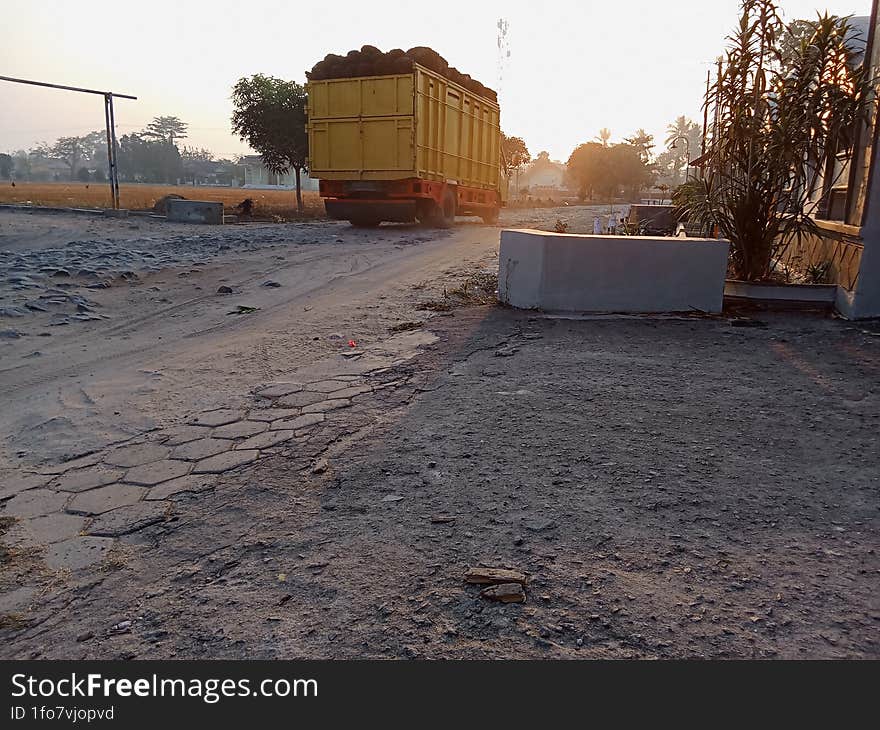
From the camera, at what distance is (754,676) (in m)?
1.73

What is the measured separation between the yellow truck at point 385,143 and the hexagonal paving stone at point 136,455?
11.8m

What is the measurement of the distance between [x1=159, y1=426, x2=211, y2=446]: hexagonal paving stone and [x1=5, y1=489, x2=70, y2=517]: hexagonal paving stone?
0.61 metres

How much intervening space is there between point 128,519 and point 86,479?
0.54 metres

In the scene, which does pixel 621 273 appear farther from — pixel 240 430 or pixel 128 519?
pixel 128 519

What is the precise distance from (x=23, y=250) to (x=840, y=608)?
11793 mm

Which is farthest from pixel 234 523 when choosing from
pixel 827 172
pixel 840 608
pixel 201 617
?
pixel 827 172

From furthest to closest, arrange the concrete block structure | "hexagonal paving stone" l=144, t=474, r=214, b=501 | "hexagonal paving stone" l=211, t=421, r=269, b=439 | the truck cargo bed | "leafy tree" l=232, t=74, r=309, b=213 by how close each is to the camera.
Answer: "leafy tree" l=232, t=74, r=309, b=213, the concrete block structure, the truck cargo bed, "hexagonal paving stone" l=211, t=421, r=269, b=439, "hexagonal paving stone" l=144, t=474, r=214, b=501

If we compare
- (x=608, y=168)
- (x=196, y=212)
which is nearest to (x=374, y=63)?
(x=196, y=212)

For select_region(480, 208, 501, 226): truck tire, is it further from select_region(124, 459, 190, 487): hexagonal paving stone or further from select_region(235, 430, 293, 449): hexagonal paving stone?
select_region(124, 459, 190, 487): hexagonal paving stone

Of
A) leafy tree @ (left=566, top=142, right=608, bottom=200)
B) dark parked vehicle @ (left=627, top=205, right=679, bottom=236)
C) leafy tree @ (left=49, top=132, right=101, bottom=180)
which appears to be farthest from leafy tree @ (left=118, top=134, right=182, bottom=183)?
dark parked vehicle @ (left=627, top=205, right=679, bottom=236)

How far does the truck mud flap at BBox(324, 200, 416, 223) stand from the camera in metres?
14.8

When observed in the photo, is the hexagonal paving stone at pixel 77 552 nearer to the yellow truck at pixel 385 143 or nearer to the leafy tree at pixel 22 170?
the yellow truck at pixel 385 143

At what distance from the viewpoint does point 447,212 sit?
55.3 ft

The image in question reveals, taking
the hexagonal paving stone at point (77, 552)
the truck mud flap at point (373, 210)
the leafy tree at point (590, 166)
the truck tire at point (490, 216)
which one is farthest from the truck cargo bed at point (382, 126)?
the leafy tree at point (590, 166)
